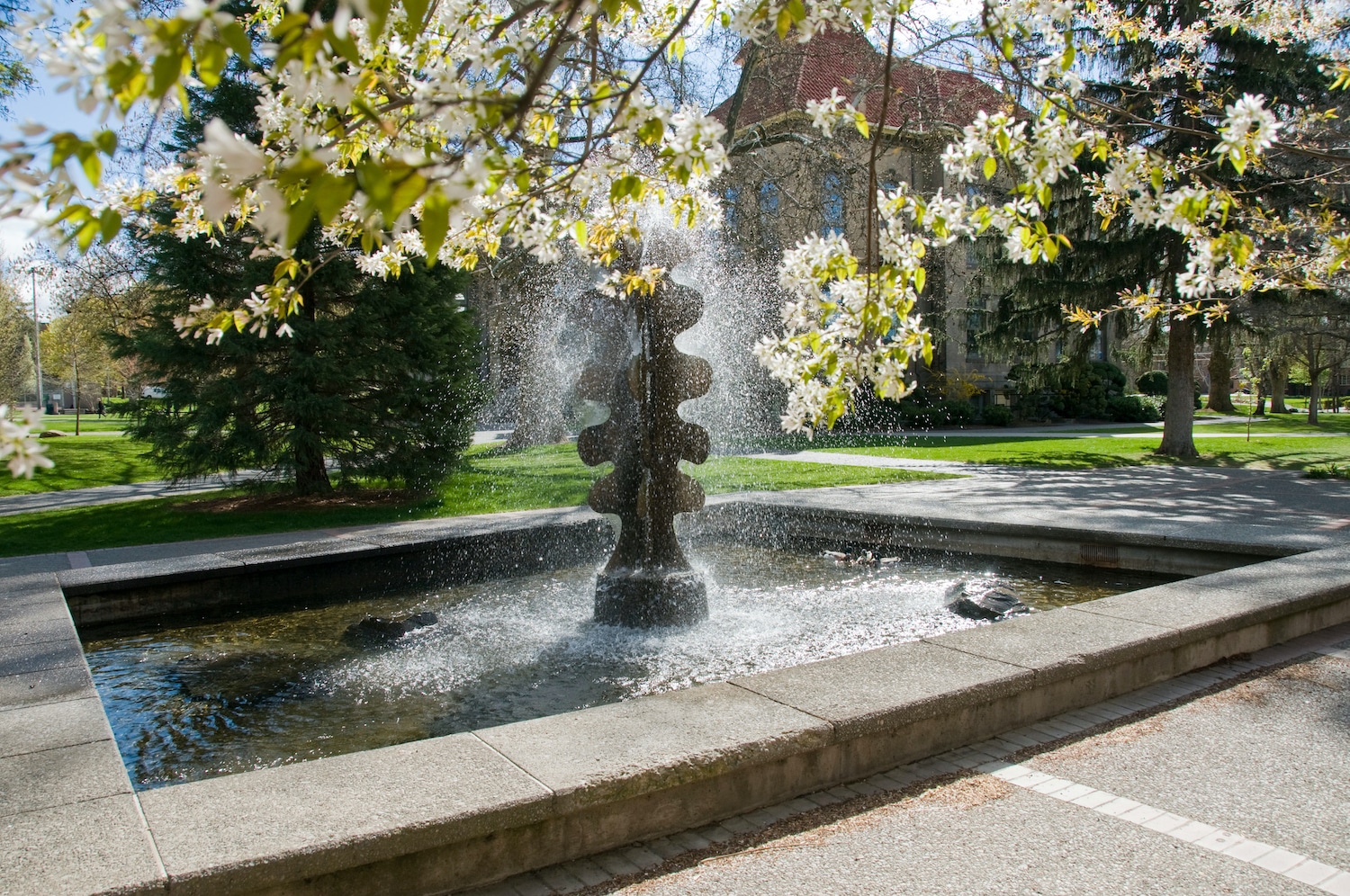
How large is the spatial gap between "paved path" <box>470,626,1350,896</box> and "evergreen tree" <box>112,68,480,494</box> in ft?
36.5

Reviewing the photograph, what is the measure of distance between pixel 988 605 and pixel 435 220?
6.12 meters

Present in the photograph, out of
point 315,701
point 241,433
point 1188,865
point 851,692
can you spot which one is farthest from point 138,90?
point 241,433

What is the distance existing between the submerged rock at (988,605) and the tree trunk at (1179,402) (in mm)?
14316

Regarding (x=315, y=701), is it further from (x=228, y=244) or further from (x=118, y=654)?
(x=228, y=244)

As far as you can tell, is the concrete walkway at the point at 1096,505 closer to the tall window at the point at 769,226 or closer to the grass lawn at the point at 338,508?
the grass lawn at the point at 338,508

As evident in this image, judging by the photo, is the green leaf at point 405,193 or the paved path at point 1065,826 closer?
the green leaf at point 405,193

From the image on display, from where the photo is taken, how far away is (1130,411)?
117 feet

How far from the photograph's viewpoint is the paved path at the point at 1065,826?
9.82ft

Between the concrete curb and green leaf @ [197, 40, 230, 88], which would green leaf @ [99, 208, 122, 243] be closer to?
green leaf @ [197, 40, 230, 88]

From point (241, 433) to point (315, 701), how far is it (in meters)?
9.36

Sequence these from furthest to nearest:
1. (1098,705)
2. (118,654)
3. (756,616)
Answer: (756,616) → (118,654) → (1098,705)

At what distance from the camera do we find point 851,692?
400 cm

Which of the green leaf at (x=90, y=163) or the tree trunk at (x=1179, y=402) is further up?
the green leaf at (x=90, y=163)

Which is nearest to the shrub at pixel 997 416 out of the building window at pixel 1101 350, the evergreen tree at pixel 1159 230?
the building window at pixel 1101 350
